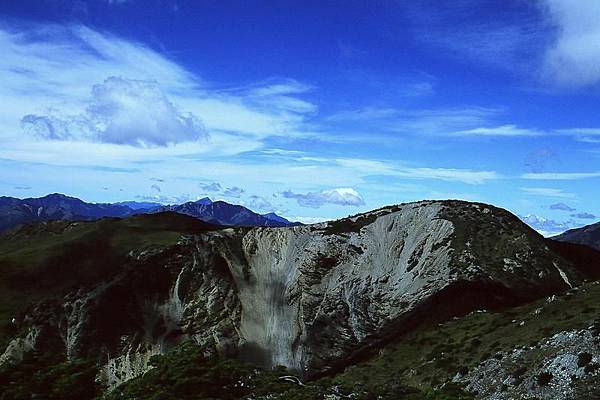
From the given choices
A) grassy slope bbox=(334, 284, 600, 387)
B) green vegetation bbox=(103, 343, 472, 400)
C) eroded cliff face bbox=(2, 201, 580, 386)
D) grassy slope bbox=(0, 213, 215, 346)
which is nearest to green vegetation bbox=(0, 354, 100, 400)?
green vegetation bbox=(103, 343, 472, 400)

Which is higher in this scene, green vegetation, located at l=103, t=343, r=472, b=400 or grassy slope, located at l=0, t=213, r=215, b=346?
grassy slope, located at l=0, t=213, r=215, b=346

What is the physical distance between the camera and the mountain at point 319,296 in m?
61.0

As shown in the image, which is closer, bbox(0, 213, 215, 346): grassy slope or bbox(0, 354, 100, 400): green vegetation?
bbox(0, 354, 100, 400): green vegetation

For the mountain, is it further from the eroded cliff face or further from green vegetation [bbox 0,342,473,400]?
green vegetation [bbox 0,342,473,400]

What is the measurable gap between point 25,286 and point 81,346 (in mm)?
19237

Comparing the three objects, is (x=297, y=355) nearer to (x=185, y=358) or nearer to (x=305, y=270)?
(x=305, y=270)

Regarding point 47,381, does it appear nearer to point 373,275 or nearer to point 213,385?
point 213,385

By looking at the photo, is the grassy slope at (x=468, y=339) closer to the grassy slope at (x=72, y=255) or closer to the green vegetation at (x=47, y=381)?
the green vegetation at (x=47, y=381)

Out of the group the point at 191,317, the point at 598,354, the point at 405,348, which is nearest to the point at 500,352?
the point at 598,354

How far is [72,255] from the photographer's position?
99.7 metres

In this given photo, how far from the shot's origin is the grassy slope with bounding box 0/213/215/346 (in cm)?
8888

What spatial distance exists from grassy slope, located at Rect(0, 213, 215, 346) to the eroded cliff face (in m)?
5.00

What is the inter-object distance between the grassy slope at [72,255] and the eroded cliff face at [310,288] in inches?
197

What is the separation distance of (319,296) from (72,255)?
52106 millimetres
